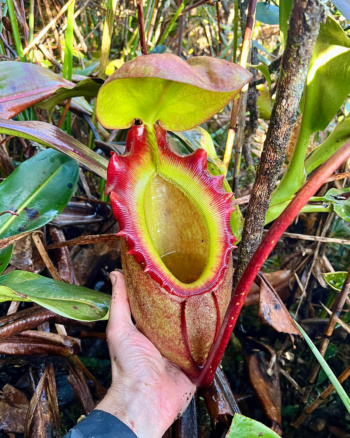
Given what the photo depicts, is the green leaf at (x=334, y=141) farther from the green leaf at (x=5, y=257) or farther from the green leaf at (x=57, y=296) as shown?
the green leaf at (x=5, y=257)

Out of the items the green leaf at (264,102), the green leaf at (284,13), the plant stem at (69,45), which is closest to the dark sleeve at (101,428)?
the green leaf at (284,13)

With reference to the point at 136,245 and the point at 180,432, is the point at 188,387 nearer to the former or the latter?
the point at 180,432

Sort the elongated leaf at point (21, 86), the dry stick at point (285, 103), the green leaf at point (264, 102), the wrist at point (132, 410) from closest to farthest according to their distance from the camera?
the dry stick at point (285, 103)
the wrist at point (132, 410)
the elongated leaf at point (21, 86)
the green leaf at point (264, 102)

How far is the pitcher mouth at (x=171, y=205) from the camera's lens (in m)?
0.75

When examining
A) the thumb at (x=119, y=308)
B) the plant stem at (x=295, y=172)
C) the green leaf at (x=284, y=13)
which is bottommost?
the thumb at (x=119, y=308)

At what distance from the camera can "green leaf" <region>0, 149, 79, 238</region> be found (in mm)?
1020

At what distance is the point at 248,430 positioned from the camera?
26.0 inches

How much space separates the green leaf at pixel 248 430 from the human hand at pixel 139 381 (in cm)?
18

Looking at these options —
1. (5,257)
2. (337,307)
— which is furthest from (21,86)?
(337,307)

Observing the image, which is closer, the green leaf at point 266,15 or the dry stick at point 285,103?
the dry stick at point 285,103

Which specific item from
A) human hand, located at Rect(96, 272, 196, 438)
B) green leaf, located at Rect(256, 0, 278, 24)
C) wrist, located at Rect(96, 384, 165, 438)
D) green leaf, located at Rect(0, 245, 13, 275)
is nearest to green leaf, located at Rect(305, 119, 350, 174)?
green leaf, located at Rect(256, 0, 278, 24)

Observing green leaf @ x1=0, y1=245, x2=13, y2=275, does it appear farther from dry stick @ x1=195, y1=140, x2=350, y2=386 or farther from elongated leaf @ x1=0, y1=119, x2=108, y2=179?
dry stick @ x1=195, y1=140, x2=350, y2=386

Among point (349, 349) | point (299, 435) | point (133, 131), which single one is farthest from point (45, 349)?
point (349, 349)

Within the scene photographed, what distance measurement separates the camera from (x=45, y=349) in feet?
3.19
